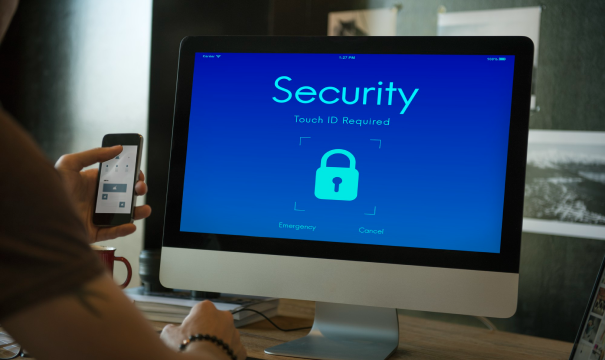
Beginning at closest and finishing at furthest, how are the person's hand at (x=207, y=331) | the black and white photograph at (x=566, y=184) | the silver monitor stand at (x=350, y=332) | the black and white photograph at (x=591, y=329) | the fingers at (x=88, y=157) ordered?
the person's hand at (x=207, y=331) → the black and white photograph at (x=591, y=329) → the silver monitor stand at (x=350, y=332) → the fingers at (x=88, y=157) → the black and white photograph at (x=566, y=184)

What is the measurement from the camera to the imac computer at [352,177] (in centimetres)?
83

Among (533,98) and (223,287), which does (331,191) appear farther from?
(533,98)

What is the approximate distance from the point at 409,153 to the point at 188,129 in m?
0.42

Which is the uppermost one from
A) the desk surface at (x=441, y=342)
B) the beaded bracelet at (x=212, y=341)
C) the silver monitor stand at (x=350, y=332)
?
the beaded bracelet at (x=212, y=341)

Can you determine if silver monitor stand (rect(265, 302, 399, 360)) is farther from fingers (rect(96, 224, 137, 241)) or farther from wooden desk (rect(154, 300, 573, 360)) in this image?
fingers (rect(96, 224, 137, 241))

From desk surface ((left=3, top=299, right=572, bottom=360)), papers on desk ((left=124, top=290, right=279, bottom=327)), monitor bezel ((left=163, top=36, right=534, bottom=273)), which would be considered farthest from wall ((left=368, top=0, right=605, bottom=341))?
papers on desk ((left=124, top=290, right=279, bottom=327))

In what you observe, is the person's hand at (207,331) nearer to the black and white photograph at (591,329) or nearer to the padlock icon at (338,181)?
the padlock icon at (338,181)

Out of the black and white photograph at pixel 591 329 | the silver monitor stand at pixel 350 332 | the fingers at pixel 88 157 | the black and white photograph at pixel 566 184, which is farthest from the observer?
the black and white photograph at pixel 566 184

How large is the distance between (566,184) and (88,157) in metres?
1.39

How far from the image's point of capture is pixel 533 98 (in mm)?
1591

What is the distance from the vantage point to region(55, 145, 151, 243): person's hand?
3.32 feet

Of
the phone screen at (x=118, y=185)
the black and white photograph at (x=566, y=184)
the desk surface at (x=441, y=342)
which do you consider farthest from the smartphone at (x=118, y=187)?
the black and white photograph at (x=566, y=184)

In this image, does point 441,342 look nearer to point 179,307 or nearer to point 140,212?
point 179,307

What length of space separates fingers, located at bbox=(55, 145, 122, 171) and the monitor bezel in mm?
153
